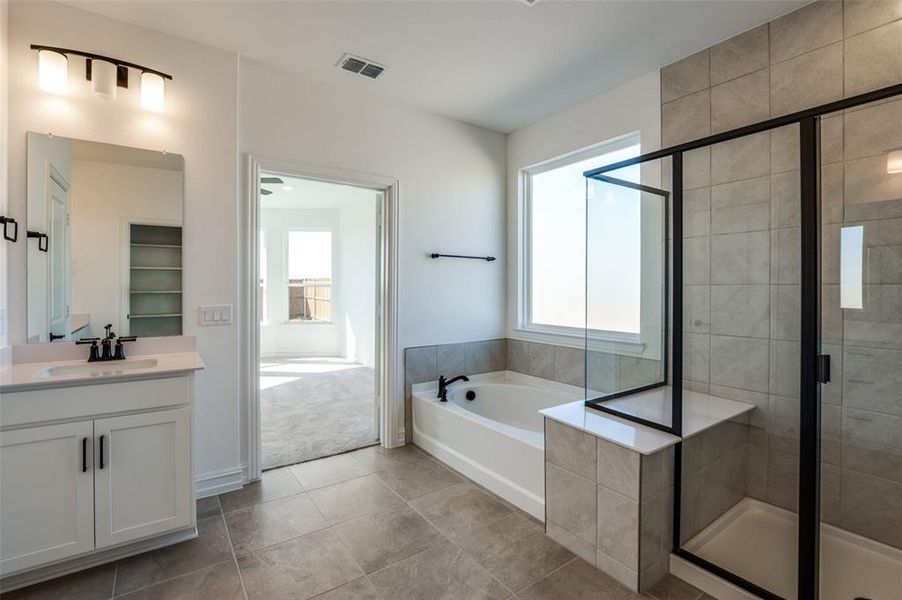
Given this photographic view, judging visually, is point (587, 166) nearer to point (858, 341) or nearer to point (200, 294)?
point (858, 341)

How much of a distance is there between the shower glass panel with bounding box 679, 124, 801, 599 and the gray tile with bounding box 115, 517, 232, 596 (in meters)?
2.19

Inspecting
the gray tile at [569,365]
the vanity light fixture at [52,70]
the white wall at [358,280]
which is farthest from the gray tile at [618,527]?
the white wall at [358,280]

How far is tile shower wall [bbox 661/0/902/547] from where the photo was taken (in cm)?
173

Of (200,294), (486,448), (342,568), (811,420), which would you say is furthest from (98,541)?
(811,420)

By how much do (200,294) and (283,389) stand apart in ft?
9.25

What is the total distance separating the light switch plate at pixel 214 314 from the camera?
2484mm

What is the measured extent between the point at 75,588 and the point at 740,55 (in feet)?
13.5

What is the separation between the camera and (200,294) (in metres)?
2.48

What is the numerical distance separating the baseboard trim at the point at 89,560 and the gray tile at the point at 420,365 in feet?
5.39

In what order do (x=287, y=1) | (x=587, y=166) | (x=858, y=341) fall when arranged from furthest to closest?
1. (x=587, y=166)
2. (x=287, y=1)
3. (x=858, y=341)

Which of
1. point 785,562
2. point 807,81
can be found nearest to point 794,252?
point 807,81

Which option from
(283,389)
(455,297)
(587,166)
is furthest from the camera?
(283,389)

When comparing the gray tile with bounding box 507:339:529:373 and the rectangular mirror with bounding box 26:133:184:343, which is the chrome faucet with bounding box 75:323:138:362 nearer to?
the rectangular mirror with bounding box 26:133:184:343

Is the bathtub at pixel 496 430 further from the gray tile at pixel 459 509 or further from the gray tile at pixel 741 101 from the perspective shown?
the gray tile at pixel 741 101
